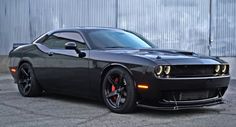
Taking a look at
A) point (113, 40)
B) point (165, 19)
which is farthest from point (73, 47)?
point (165, 19)

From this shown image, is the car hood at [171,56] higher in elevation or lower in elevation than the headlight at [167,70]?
higher

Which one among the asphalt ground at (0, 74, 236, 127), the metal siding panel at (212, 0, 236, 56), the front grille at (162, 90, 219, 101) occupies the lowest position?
the asphalt ground at (0, 74, 236, 127)

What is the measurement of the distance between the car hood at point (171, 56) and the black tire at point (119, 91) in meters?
0.36

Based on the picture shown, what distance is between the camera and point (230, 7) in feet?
48.6

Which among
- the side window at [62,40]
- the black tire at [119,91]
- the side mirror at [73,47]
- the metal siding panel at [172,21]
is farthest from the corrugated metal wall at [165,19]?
the black tire at [119,91]

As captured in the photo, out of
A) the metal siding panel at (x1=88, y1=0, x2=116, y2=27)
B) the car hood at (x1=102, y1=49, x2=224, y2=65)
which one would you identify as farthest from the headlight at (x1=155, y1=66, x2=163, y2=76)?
the metal siding panel at (x1=88, y1=0, x2=116, y2=27)

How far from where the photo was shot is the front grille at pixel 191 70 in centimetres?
653

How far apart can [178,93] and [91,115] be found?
4.46 feet

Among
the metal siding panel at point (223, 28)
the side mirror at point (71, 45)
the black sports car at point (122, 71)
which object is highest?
the metal siding panel at point (223, 28)

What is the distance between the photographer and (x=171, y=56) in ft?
22.3

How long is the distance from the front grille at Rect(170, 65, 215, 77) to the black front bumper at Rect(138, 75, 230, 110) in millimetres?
88

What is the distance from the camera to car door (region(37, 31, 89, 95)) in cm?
762

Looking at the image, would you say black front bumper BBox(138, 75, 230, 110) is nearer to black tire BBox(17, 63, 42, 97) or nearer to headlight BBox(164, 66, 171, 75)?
headlight BBox(164, 66, 171, 75)

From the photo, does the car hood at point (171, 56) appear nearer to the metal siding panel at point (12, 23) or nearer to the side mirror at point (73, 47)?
the side mirror at point (73, 47)
